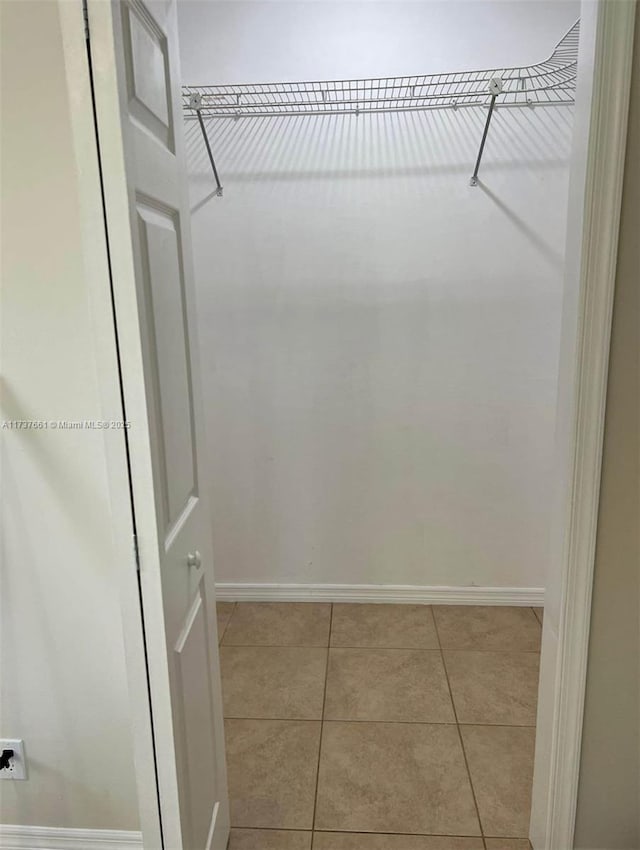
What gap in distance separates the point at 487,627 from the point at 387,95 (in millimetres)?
2288

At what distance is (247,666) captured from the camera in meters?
2.39

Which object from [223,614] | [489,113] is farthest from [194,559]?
[489,113]

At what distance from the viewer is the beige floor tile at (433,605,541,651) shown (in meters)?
2.49

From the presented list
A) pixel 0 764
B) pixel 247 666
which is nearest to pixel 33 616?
pixel 0 764

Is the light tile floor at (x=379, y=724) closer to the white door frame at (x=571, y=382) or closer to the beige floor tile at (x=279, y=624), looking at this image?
the beige floor tile at (x=279, y=624)

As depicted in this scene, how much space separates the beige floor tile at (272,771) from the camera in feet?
5.62

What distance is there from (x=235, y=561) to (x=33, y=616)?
1.54 m

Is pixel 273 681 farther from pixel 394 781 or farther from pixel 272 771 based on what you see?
pixel 394 781

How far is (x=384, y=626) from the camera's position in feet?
8.65

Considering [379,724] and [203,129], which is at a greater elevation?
[203,129]

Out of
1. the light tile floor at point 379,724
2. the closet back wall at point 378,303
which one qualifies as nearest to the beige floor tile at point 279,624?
the light tile floor at point 379,724

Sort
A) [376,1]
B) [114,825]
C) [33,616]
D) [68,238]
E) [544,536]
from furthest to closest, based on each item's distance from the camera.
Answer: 1. [544,536]
2. [376,1]
3. [114,825]
4. [33,616]
5. [68,238]

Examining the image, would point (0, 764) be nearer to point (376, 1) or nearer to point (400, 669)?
point (400, 669)

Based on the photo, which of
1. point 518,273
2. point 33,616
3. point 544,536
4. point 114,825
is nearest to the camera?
point 33,616
